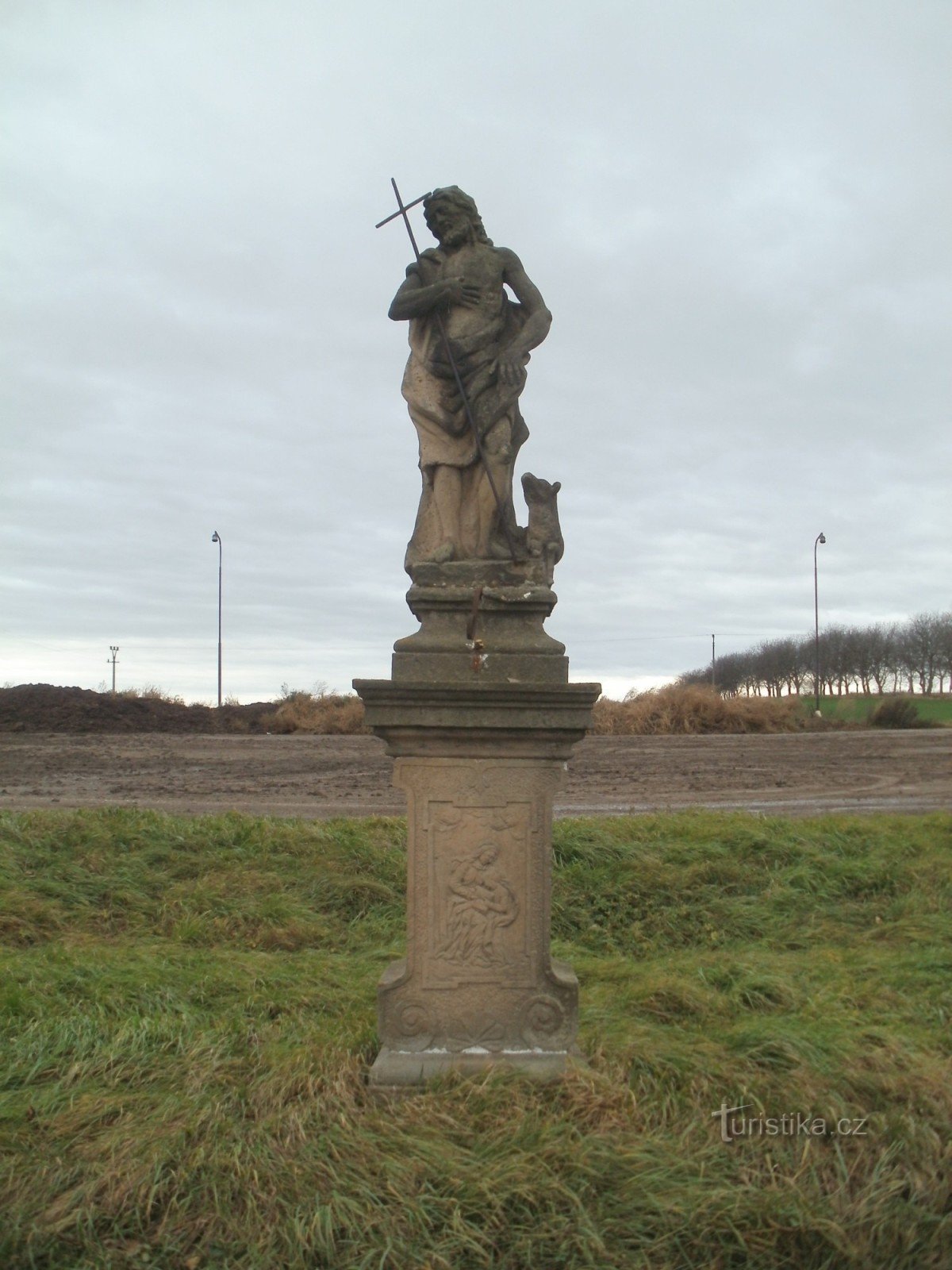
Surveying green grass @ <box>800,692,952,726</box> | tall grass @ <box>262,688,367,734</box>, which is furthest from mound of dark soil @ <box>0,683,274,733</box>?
green grass @ <box>800,692,952,726</box>

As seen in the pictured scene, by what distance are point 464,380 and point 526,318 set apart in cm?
47

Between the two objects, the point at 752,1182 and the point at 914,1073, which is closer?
the point at 752,1182

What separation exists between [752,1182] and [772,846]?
5538 millimetres

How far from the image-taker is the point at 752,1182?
3.30m

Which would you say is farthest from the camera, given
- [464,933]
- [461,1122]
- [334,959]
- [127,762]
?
[127,762]

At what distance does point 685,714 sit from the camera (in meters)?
25.1

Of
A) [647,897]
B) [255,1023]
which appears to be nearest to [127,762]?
[647,897]

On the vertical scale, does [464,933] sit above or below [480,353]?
below

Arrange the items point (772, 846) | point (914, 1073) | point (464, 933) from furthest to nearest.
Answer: point (772, 846), point (464, 933), point (914, 1073)

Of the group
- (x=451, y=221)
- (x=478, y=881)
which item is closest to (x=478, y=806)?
(x=478, y=881)

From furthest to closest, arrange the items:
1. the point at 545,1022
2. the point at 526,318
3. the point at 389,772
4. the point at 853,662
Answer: the point at 853,662 < the point at 389,772 < the point at 526,318 < the point at 545,1022

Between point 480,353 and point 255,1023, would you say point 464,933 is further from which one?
point 480,353

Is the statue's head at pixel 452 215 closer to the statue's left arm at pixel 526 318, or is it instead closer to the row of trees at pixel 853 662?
the statue's left arm at pixel 526 318

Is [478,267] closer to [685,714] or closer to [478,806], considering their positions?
[478,806]
